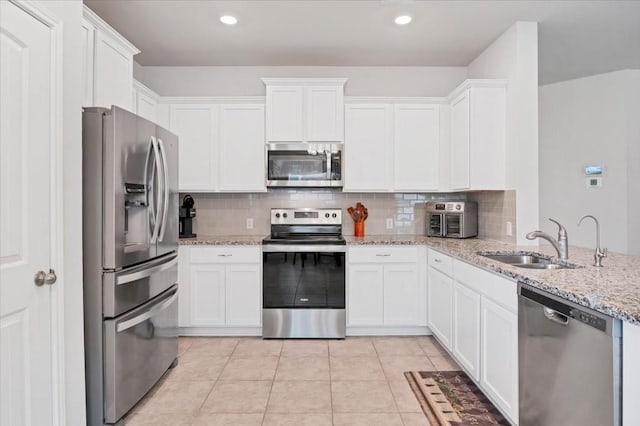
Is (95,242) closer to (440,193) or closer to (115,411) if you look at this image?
(115,411)

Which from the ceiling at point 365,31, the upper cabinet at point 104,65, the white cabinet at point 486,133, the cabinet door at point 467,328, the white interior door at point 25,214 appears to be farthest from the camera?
the white cabinet at point 486,133

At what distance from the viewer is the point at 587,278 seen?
5.71ft

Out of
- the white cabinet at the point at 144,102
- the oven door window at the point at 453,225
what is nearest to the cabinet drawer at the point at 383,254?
the oven door window at the point at 453,225

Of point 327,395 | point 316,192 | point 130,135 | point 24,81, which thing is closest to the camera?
point 24,81

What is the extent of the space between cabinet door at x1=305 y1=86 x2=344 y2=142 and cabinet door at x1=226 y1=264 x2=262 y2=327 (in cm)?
143

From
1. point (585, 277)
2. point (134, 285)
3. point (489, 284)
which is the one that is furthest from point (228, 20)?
point (585, 277)

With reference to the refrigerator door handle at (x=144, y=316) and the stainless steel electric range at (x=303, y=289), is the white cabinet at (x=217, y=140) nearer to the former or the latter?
the stainless steel electric range at (x=303, y=289)

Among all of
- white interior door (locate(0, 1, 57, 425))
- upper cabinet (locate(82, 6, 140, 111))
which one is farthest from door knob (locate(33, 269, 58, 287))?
upper cabinet (locate(82, 6, 140, 111))

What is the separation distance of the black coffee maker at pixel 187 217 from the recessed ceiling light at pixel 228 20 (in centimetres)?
176

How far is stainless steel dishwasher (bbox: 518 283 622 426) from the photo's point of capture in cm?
130

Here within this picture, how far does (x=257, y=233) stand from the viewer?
13.5ft

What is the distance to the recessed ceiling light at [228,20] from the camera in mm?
2959

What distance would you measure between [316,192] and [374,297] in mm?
1308

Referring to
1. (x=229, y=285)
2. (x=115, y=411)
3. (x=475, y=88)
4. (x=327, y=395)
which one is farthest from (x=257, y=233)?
(x=475, y=88)
